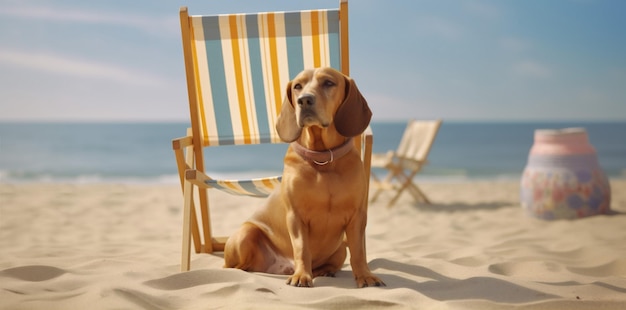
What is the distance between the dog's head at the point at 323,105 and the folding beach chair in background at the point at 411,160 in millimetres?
4304

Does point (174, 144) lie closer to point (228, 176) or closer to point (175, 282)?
point (175, 282)

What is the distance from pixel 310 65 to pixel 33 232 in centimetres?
289

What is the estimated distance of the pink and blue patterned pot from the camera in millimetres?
5020

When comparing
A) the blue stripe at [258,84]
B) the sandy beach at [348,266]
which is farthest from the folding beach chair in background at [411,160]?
the blue stripe at [258,84]

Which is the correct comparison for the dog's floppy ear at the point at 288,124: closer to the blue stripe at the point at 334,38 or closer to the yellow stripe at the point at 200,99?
the blue stripe at the point at 334,38

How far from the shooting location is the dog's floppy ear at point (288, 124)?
8.25ft

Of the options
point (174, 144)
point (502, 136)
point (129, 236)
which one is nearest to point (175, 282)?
point (174, 144)

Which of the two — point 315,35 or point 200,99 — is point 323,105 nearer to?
point 315,35

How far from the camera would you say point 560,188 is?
502 centimetres

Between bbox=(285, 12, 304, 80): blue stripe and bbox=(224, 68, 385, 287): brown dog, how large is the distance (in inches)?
36.5

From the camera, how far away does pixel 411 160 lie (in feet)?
23.2

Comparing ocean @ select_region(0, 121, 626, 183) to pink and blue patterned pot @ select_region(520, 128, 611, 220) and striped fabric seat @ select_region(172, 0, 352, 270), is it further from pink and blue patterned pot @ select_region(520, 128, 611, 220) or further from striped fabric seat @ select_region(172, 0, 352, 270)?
striped fabric seat @ select_region(172, 0, 352, 270)

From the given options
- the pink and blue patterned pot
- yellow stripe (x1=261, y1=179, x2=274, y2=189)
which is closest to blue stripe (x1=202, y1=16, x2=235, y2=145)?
yellow stripe (x1=261, y1=179, x2=274, y2=189)

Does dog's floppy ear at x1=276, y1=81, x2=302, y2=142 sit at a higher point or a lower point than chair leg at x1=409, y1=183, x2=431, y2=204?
higher
